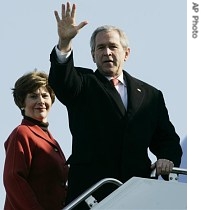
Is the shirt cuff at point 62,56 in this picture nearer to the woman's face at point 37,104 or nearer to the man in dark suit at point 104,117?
the man in dark suit at point 104,117

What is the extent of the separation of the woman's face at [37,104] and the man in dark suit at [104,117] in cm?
60

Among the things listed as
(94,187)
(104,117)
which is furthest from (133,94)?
(94,187)

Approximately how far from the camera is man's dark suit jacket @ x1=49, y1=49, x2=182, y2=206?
19.2 feet

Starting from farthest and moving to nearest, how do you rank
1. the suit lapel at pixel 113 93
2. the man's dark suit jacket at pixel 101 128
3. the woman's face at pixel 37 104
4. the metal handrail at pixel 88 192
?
the woman's face at pixel 37 104, the suit lapel at pixel 113 93, the man's dark suit jacket at pixel 101 128, the metal handrail at pixel 88 192

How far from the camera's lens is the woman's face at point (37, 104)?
21.7 feet

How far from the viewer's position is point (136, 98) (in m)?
6.16

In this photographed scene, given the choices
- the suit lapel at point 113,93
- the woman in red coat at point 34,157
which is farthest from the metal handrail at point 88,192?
the woman in red coat at point 34,157

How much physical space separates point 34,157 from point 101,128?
0.77m

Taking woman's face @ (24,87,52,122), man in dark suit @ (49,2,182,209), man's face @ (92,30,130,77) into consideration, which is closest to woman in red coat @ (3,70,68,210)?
woman's face @ (24,87,52,122)

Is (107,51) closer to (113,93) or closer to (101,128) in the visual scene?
(113,93)

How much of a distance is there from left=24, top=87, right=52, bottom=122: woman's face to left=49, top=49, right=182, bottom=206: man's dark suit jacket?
590 mm

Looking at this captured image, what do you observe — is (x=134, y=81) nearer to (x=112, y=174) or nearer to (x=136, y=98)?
(x=136, y=98)

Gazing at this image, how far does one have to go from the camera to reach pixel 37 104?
21.7ft
